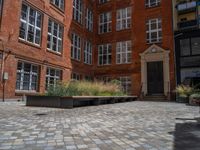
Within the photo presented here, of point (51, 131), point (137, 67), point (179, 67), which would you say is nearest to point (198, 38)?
point (179, 67)

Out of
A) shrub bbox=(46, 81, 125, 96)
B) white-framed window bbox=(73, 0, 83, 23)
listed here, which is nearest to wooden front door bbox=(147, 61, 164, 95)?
white-framed window bbox=(73, 0, 83, 23)

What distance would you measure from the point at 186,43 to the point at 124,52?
6368mm

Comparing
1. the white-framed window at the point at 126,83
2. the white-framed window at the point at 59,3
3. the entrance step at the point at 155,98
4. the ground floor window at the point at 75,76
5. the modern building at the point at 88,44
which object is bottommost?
the entrance step at the point at 155,98

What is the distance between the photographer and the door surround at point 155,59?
20.5 meters

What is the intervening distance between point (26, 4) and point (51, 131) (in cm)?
1245

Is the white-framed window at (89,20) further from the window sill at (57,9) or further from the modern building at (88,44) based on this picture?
the window sill at (57,9)

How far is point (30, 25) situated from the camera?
14.7 metres

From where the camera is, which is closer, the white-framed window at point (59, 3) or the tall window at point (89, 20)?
the white-framed window at point (59, 3)

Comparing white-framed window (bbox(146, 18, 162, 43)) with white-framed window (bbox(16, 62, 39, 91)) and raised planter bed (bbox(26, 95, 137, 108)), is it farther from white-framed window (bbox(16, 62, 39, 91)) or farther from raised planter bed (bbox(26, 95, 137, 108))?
raised planter bed (bbox(26, 95, 137, 108))

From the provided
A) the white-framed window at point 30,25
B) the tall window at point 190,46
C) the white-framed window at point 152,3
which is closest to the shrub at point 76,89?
the white-framed window at point 30,25

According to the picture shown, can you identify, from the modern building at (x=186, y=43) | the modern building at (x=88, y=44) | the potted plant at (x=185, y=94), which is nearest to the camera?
the modern building at (x=88, y=44)

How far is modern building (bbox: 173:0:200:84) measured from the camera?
20.0 meters

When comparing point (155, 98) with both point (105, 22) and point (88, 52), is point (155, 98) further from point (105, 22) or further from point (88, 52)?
point (105, 22)

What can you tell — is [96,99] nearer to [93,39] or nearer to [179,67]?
[179,67]
